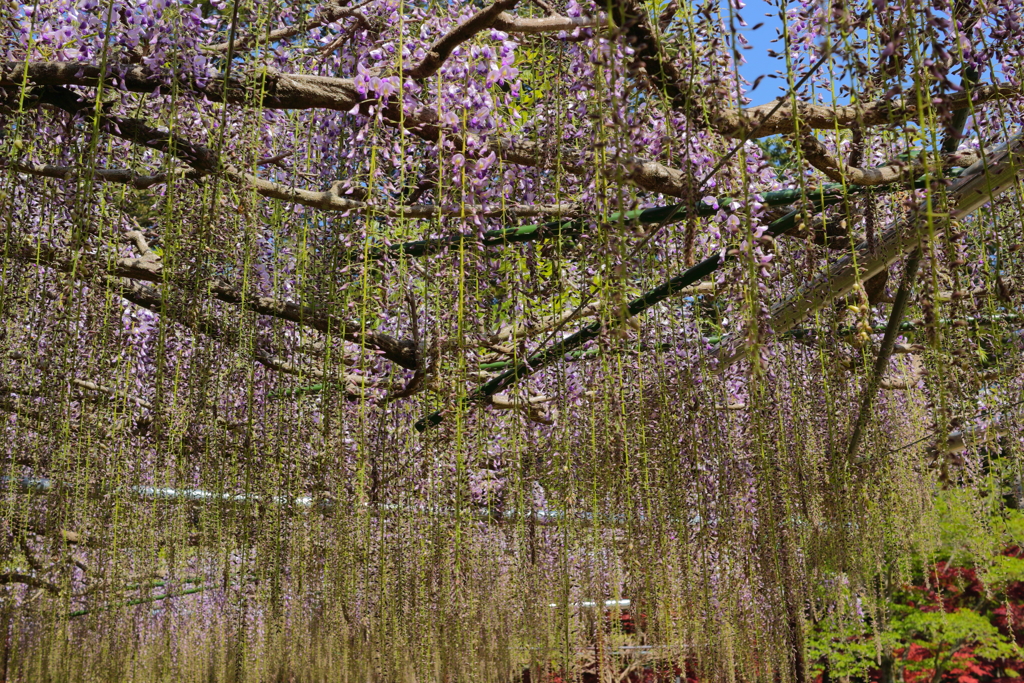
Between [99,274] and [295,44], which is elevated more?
[295,44]

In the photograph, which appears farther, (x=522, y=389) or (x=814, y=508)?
(x=814, y=508)

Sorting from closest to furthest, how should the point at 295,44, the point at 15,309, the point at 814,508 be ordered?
the point at 15,309 < the point at 295,44 < the point at 814,508

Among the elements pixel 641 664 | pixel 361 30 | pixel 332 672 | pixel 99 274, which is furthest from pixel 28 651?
pixel 361 30

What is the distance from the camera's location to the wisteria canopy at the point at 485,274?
2.23 metres

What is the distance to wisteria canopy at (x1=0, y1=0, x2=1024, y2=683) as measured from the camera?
2.23 meters

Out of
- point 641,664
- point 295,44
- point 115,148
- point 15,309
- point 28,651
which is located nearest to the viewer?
point 15,309

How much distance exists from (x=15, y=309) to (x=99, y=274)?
0.72m

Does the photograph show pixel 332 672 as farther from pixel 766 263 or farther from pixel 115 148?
pixel 766 263

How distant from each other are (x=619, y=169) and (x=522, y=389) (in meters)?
2.46

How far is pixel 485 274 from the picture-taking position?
3.06 metres

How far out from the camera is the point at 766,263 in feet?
8.36

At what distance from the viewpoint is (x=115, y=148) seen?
3541 millimetres

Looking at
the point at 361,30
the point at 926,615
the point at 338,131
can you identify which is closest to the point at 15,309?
the point at 338,131

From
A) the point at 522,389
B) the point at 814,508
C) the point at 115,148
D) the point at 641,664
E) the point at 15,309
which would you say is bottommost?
the point at 641,664
